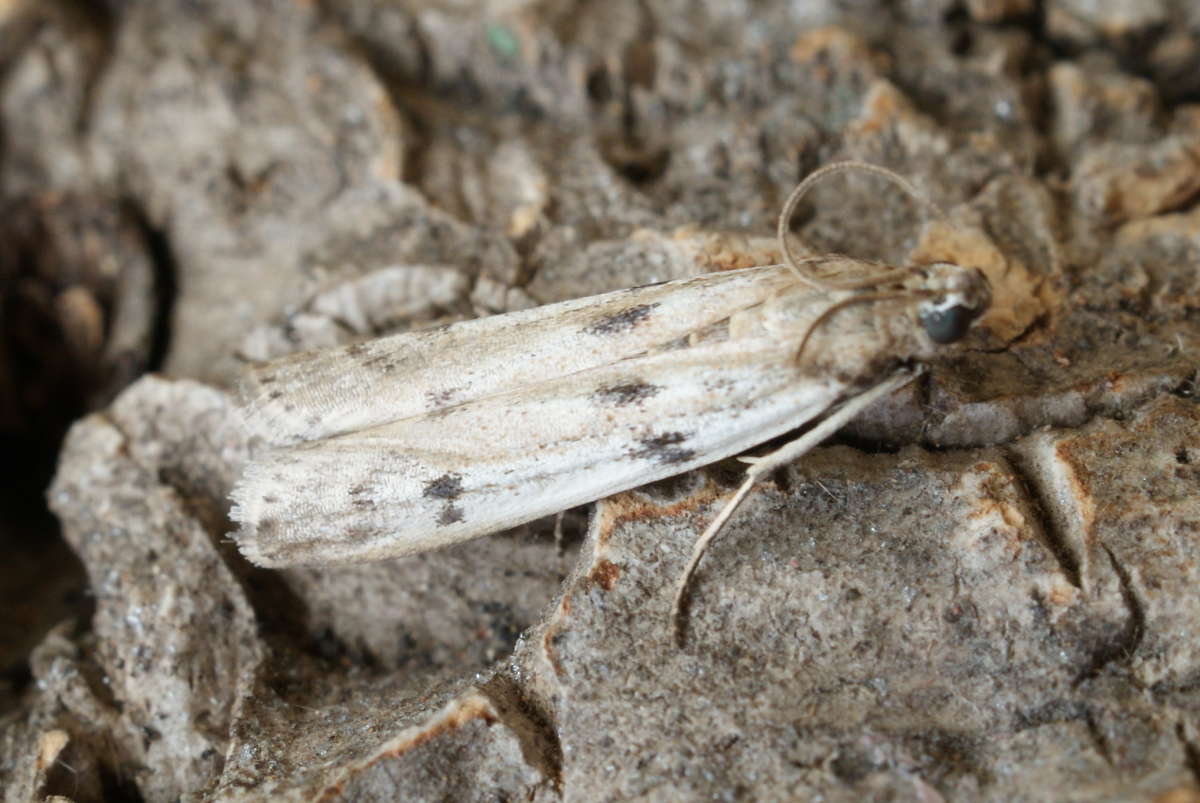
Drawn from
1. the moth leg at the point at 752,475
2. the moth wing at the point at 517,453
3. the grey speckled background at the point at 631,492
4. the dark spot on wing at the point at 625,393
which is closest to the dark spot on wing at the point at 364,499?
the moth wing at the point at 517,453

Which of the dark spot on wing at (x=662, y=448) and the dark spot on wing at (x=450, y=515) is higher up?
the dark spot on wing at (x=662, y=448)

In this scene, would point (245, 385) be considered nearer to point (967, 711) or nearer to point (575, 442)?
point (575, 442)

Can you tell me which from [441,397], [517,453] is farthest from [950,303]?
[441,397]

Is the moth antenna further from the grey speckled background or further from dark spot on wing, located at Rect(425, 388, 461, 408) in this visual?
dark spot on wing, located at Rect(425, 388, 461, 408)

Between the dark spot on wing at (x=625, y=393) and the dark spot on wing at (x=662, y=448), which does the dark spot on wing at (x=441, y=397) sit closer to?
the dark spot on wing at (x=625, y=393)

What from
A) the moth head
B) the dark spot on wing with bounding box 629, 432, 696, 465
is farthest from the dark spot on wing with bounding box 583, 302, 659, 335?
the moth head

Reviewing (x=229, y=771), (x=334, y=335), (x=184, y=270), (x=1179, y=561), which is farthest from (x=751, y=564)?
(x=184, y=270)

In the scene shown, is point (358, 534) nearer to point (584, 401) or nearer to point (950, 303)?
point (584, 401)
